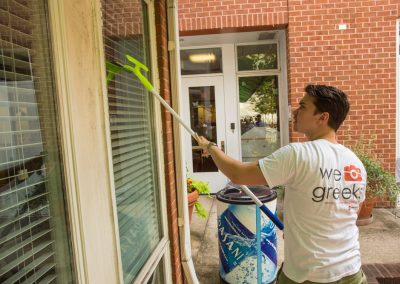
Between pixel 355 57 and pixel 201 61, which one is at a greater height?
pixel 201 61

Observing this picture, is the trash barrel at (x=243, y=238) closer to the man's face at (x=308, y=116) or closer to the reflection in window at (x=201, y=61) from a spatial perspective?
the man's face at (x=308, y=116)

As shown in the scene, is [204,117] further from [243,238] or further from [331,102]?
[331,102]

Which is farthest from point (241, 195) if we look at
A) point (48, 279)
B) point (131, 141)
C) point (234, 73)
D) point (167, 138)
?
point (234, 73)

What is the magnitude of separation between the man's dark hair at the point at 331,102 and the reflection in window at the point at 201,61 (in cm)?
502

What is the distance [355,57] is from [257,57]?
186 cm

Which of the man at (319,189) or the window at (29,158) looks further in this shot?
the man at (319,189)

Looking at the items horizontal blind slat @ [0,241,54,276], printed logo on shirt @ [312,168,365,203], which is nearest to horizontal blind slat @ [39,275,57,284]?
horizontal blind slat @ [0,241,54,276]

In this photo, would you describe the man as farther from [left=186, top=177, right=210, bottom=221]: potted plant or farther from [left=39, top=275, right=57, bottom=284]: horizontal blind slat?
[left=186, top=177, right=210, bottom=221]: potted plant

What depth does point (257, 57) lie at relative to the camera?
6664 mm

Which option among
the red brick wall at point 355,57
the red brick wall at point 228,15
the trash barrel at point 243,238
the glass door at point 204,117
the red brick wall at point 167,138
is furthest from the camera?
the glass door at point 204,117

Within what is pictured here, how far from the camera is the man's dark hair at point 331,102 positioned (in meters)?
1.76

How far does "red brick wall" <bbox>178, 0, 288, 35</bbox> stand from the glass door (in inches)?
49.1

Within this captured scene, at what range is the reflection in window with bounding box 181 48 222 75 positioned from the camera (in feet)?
22.0

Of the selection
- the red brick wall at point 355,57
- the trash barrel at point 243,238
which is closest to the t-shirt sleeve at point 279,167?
the trash barrel at point 243,238
